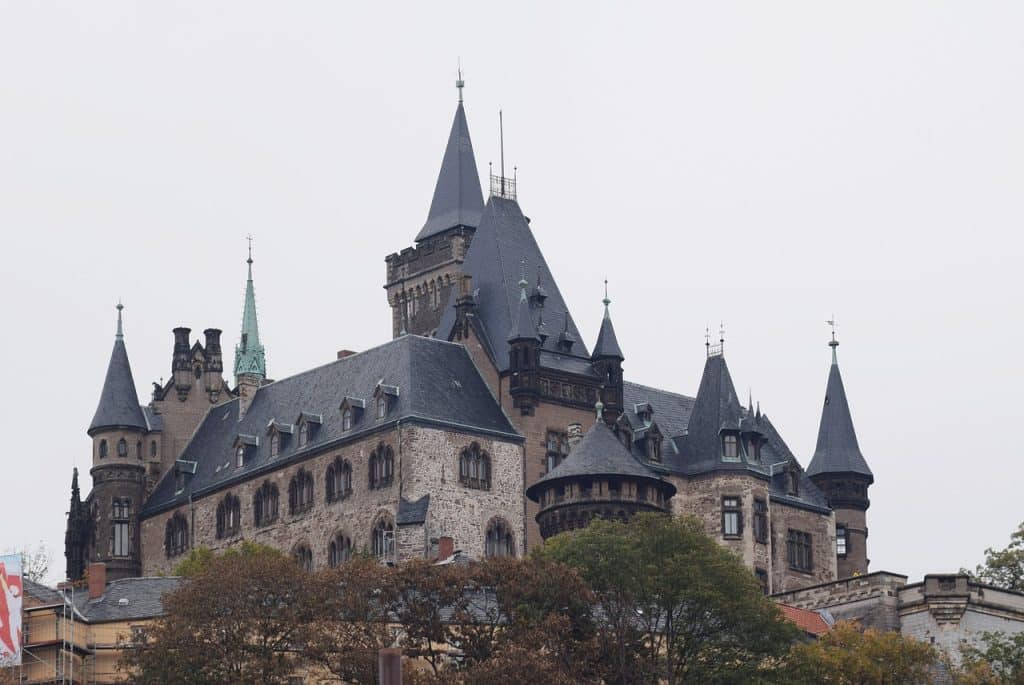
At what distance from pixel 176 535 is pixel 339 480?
13.9 meters

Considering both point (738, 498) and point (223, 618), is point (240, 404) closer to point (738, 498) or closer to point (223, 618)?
point (738, 498)

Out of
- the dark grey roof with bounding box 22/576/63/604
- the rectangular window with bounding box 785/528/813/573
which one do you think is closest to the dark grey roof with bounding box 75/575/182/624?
the dark grey roof with bounding box 22/576/63/604

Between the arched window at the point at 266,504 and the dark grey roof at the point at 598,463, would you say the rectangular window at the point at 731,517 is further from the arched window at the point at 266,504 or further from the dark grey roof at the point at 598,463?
the arched window at the point at 266,504

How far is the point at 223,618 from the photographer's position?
96.2 metres

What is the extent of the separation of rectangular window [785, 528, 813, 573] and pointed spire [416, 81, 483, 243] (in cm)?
3196

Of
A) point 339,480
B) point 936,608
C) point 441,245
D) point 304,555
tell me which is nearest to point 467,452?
point 339,480

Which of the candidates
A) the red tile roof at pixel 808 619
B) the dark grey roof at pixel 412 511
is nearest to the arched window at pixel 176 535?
the dark grey roof at pixel 412 511

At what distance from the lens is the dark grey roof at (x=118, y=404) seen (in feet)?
486

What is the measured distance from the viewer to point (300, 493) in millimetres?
135375

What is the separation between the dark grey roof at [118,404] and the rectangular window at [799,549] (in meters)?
32.9

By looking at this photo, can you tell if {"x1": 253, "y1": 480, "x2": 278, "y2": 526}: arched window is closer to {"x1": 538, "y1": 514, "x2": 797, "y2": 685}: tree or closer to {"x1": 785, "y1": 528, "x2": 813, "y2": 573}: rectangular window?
{"x1": 785, "y1": 528, "x2": 813, "y2": 573}: rectangular window

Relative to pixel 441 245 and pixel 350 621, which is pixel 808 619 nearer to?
pixel 350 621

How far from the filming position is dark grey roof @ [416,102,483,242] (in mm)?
166375

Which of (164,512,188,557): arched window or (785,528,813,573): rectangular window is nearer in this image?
(785,528,813,573): rectangular window
